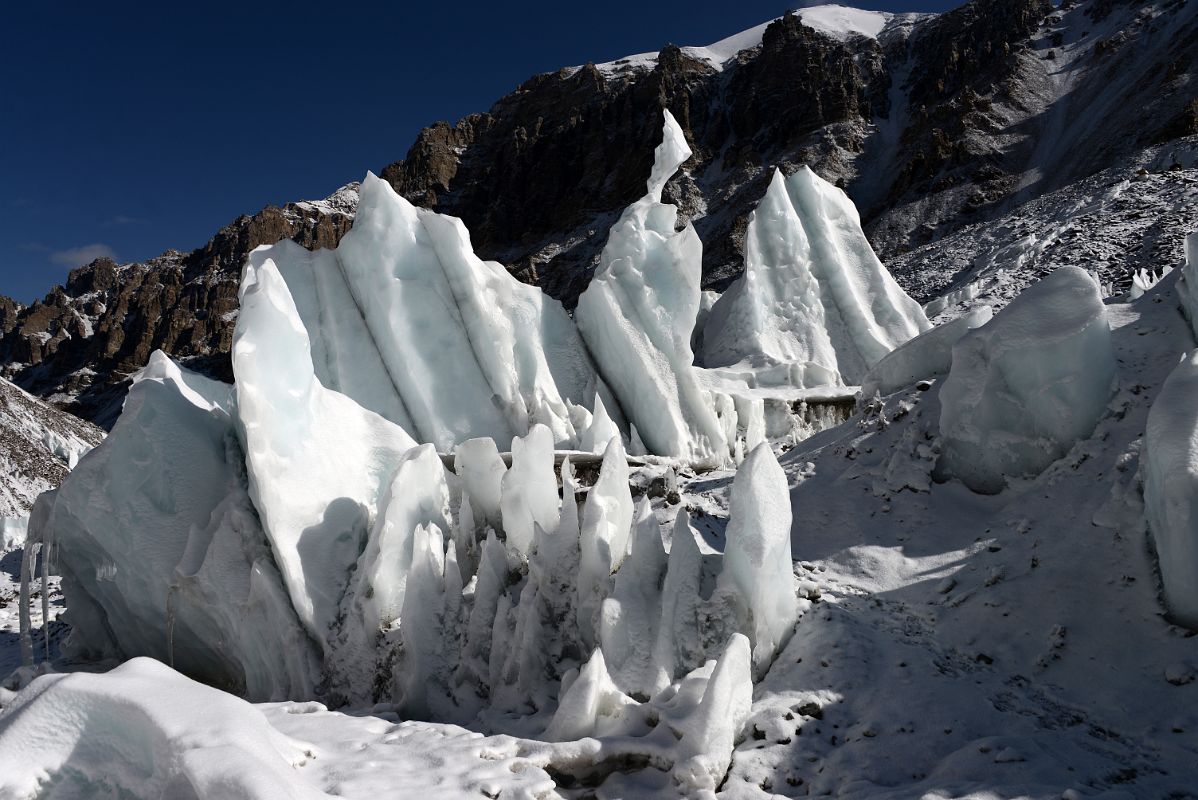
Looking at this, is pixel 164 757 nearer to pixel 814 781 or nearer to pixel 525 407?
pixel 814 781

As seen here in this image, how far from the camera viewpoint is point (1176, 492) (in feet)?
23.2

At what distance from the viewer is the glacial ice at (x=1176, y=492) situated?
275 inches

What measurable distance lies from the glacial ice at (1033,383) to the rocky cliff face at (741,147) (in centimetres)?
5665

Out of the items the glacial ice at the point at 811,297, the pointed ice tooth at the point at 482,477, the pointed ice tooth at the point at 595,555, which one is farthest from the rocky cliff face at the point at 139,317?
the pointed ice tooth at the point at 595,555

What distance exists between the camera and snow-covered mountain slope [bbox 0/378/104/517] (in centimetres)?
3206

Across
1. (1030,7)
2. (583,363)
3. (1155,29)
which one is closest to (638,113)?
(1030,7)

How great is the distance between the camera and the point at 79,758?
16.2 ft

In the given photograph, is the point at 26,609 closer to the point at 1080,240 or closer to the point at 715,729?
the point at 715,729

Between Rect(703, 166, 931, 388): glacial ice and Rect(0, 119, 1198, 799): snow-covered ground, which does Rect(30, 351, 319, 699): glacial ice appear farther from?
Rect(703, 166, 931, 388): glacial ice

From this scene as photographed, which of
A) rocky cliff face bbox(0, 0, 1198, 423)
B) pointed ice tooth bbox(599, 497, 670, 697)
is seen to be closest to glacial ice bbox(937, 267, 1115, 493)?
pointed ice tooth bbox(599, 497, 670, 697)

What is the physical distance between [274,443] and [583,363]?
1233cm

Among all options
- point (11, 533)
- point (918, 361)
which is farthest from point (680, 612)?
point (11, 533)

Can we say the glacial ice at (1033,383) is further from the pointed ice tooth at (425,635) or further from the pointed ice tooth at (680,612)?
the pointed ice tooth at (425,635)

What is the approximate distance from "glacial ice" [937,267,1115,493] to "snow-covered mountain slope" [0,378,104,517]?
3104cm
